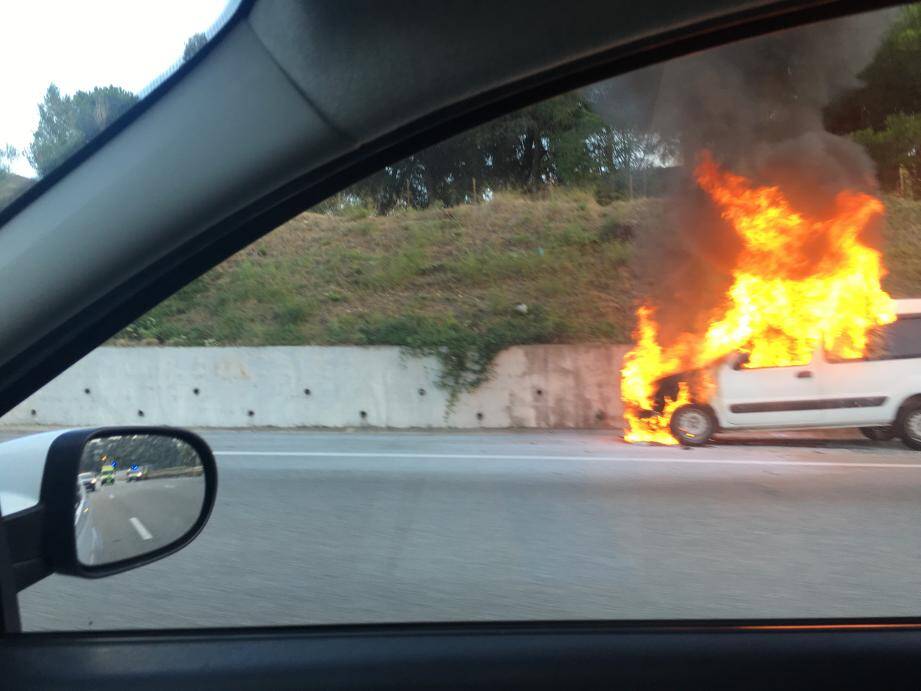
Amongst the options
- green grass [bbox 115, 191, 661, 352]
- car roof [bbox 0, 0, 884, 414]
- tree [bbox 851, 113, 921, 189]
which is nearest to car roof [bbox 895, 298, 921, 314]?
tree [bbox 851, 113, 921, 189]

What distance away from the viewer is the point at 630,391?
130 inches

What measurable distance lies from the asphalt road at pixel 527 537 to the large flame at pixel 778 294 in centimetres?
47

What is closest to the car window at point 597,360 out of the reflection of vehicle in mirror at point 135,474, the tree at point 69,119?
the reflection of vehicle in mirror at point 135,474

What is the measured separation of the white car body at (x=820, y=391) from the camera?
332 centimetres

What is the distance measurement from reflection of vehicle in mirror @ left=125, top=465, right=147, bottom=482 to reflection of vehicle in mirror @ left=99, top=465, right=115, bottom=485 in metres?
0.05

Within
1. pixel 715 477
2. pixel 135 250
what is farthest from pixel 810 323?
pixel 135 250

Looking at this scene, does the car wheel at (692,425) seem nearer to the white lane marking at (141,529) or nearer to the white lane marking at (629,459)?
the white lane marking at (629,459)

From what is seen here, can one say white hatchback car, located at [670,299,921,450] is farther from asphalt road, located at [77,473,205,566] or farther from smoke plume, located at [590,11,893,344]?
asphalt road, located at [77,473,205,566]

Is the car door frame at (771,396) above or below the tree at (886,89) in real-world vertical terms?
below

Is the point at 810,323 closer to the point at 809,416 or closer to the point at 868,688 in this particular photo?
the point at 809,416

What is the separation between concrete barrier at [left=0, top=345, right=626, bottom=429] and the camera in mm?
3279

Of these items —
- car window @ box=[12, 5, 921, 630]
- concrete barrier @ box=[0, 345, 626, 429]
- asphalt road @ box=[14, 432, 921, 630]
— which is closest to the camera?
car window @ box=[12, 5, 921, 630]

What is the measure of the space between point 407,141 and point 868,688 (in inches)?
81.4

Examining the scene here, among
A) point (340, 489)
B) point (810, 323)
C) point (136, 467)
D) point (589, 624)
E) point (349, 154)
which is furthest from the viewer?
point (340, 489)
